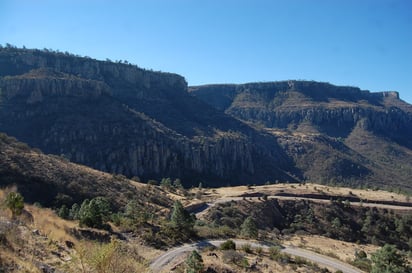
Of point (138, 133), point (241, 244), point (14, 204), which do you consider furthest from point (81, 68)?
point (14, 204)

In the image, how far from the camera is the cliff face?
123938 mm

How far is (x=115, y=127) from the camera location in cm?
13138

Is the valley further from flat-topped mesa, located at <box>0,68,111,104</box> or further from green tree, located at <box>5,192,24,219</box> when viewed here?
flat-topped mesa, located at <box>0,68,111,104</box>

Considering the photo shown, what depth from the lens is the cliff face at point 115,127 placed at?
12394 centimetres

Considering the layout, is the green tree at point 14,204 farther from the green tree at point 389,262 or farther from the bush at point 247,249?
the green tree at point 389,262

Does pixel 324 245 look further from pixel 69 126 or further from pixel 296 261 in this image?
pixel 69 126

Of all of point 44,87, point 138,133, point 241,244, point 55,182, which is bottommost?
point 241,244

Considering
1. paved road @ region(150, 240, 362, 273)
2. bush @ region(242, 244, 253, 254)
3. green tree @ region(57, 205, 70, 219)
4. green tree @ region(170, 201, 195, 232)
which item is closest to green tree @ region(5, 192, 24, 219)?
paved road @ region(150, 240, 362, 273)

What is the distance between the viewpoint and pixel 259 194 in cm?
9156

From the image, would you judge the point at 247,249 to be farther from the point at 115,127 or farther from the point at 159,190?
the point at 115,127

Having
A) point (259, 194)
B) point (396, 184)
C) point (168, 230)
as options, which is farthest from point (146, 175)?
point (396, 184)

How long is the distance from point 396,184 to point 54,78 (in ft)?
512

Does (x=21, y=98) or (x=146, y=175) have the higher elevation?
(x=21, y=98)

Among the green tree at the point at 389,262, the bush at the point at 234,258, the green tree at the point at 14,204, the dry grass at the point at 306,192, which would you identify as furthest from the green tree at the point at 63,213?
the dry grass at the point at 306,192
